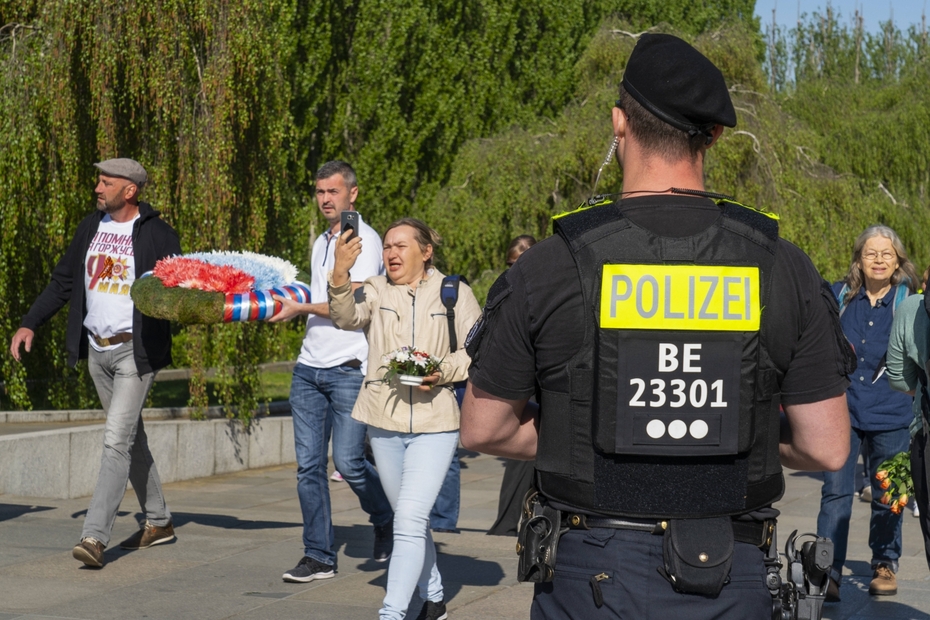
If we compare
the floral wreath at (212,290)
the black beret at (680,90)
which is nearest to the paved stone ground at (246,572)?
the floral wreath at (212,290)

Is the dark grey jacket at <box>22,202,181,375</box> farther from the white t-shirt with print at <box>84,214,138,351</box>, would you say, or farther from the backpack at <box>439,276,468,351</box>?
the backpack at <box>439,276,468,351</box>

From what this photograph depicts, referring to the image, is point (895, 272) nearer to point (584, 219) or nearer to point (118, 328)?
point (118, 328)

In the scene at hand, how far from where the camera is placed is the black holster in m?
2.38

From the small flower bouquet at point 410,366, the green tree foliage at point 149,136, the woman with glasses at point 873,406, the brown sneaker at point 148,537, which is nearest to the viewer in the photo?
the small flower bouquet at point 410,366

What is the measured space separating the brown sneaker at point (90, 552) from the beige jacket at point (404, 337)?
5.99 ft

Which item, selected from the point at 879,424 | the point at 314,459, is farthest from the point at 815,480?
the point at 314,459

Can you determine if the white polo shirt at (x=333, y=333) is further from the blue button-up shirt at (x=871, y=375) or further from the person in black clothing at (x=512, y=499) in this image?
the blue button-up shirt at (x=871, y=375)

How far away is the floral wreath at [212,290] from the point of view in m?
6.09

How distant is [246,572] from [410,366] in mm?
1892

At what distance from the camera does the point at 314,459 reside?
6359 millimetres

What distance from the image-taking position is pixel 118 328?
22.0 ft

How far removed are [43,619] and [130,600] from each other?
0.49 meters

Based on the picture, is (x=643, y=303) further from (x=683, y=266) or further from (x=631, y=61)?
(x=631, y=61)

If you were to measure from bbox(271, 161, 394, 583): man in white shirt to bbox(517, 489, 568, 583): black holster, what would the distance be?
3.86 metres
